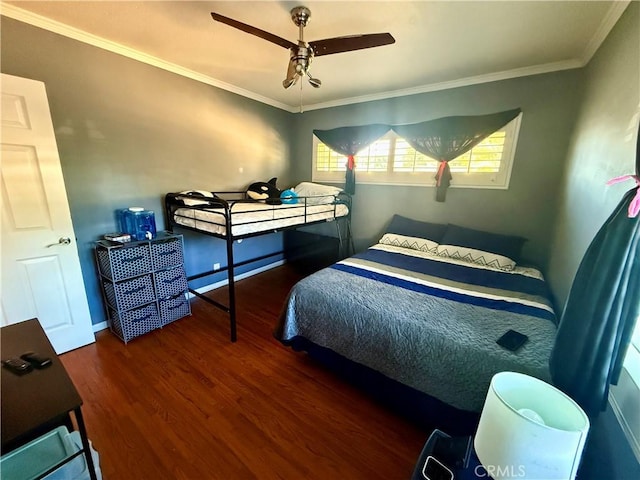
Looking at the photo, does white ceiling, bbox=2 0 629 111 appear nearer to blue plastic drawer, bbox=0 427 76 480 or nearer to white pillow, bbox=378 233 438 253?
white pillow, bbox=378 233 438 253

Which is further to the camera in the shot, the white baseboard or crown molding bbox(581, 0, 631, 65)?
the white baseboard

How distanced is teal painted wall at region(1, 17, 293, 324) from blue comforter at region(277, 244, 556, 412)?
6.04 feet

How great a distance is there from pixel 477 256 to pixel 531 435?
2216 mm

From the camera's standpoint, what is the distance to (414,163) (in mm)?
3234

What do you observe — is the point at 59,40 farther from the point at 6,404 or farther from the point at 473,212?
the point at 473,212

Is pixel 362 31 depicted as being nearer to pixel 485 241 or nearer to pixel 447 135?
pixel 447 135

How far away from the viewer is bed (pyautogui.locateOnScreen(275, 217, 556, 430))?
4.30 feet

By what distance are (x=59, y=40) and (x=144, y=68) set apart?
0.57m

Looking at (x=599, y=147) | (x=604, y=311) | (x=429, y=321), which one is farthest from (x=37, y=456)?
(x=599, y=147)

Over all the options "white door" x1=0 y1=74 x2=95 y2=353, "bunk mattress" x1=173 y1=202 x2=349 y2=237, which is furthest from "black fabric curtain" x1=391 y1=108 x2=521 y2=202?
"white door" x1=0 y1=74 x2=95 y2=353

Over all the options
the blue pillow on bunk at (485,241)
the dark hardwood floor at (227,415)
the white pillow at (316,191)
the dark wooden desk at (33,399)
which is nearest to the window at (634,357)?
the dark hardwood floor at (227,415)

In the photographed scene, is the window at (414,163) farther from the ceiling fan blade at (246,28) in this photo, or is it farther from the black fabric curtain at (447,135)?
the ceiling fan blade at (246,28)

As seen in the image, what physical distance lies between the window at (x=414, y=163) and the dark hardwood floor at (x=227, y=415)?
8.13 feet

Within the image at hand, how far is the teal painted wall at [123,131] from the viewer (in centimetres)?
194
